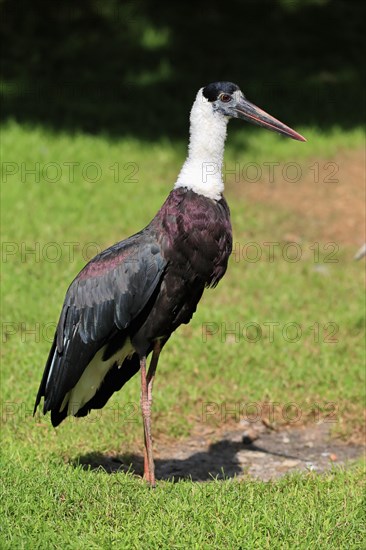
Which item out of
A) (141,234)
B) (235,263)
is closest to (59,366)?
(141,234)

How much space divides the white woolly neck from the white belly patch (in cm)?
97

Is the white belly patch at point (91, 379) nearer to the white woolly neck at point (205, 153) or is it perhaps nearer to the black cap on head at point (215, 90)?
the white woolly neck at point (205, 153)

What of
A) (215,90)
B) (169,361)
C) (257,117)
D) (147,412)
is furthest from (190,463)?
(215,90)

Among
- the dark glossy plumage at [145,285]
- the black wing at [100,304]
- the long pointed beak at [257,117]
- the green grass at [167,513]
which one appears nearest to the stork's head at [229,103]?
the long pointed beak at [257,117]

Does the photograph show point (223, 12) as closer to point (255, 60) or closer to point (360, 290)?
point (255, 60)

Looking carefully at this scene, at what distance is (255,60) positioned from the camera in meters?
13.1

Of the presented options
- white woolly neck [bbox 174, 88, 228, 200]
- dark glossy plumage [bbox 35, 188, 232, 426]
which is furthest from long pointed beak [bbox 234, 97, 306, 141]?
dark glossy plumage [bbox 35, 188, 232, 426]

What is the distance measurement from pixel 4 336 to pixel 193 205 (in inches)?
106

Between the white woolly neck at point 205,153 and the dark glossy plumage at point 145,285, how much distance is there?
0.06 meters

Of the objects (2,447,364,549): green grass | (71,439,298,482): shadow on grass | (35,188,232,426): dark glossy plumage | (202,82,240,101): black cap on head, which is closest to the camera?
(2,447,364,549): green grass

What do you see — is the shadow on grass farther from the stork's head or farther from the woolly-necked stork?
the stork's head

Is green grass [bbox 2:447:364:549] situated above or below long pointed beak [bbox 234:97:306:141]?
below

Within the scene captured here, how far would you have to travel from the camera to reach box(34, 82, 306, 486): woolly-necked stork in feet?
17.1

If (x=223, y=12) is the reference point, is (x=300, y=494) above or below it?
below
